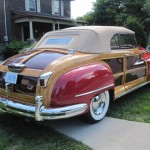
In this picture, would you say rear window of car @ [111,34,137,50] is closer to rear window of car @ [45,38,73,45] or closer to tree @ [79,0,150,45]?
rear window of car @ [45,38,73,45]

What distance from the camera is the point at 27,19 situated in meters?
18.8

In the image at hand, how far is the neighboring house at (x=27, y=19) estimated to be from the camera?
1925cm

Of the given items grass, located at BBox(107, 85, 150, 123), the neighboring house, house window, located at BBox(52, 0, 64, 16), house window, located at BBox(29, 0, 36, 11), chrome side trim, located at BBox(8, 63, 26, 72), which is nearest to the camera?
chrome side trim, located at BBox(8, 63, 26, 72)

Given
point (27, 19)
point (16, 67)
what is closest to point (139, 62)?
point (16, 67)

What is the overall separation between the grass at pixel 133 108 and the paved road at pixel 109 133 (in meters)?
0.24

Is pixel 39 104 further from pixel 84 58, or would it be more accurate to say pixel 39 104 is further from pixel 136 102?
pixel 136 102

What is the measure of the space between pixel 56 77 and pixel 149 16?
1602cm

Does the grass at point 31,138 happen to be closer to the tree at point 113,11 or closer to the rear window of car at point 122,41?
the rear window of car at point 122,41

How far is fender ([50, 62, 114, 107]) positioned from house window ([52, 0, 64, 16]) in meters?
19.7

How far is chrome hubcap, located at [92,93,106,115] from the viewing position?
4.40 meters

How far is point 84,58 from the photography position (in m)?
4.27

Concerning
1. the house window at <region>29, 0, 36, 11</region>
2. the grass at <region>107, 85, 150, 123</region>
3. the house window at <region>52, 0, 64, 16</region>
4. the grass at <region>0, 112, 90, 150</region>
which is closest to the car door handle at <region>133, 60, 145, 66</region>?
the grass at <region>107, 85, 150, 123</region>

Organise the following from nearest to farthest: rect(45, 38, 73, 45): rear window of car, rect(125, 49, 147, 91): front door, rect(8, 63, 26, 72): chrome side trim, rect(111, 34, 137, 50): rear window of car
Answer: rect(8, 63, 26, 72): chrome side trim < rect(45, 38, 73, 45): rear window of car < rect(111, 34, 137, 50): rear window of car < rect(125, 49, 147, 91): front door

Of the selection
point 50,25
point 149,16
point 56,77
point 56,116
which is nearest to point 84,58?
point 56,77
